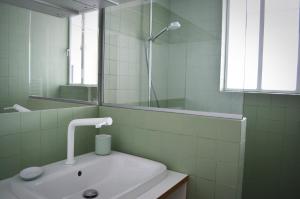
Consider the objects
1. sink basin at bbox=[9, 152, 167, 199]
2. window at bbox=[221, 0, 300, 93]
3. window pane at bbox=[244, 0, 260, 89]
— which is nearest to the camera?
sink basin at bbox=[9, 152, 167, 199]

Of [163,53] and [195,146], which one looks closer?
[195,146]

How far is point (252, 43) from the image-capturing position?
189cm

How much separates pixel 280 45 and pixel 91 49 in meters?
1.51

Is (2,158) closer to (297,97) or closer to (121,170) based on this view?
(121,170)

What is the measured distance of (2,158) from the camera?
3.24ft

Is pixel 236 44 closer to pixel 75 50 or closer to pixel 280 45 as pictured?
pixel 280 45

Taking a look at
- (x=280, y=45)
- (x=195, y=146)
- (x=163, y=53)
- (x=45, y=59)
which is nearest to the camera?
(x=195, y=146)

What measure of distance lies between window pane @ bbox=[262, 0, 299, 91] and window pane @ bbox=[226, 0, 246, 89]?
288mm

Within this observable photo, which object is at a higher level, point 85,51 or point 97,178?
point 85,51

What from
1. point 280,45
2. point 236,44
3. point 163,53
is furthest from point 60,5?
point 280,45

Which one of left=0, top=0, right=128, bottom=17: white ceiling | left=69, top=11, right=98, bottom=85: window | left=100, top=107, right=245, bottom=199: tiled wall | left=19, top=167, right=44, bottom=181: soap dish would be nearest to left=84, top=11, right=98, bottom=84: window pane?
left=69, top=11, right=98, bottom=85: window

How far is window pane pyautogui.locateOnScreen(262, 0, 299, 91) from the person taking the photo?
5.76ft

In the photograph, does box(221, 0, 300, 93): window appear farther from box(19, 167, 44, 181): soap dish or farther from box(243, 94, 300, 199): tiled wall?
box(19, 167, 44, 181): soap dish

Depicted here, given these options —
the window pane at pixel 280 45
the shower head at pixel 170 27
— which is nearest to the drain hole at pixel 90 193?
the shower head at pixel 170 27
